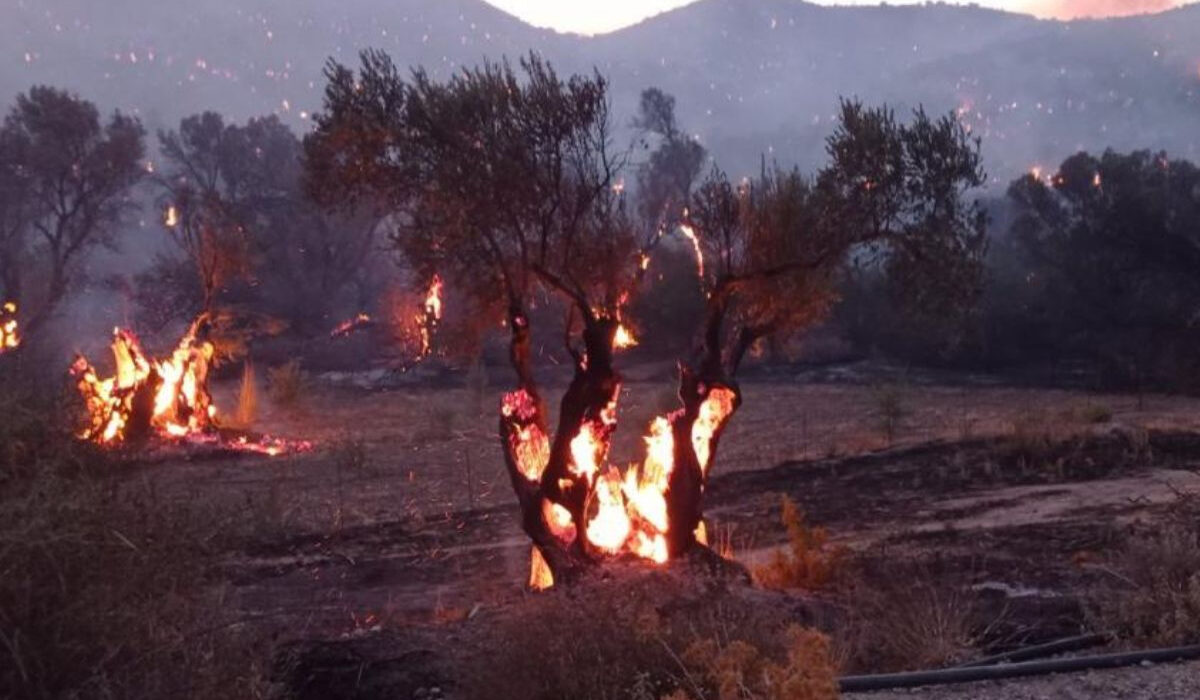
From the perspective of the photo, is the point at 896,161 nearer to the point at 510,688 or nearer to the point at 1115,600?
the point at 1115,600

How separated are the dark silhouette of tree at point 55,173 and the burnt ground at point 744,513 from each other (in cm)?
1760

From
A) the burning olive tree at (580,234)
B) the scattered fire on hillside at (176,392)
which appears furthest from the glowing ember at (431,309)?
the scattered fire on hillside at (176,392)

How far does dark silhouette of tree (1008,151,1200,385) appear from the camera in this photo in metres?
35.5

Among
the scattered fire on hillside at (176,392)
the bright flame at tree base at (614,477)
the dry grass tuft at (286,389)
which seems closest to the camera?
the bright flame at tree base at (614,477)

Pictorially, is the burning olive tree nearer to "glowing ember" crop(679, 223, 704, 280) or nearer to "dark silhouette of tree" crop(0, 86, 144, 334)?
"glowing ember" crop(679, 223, 704, 280)

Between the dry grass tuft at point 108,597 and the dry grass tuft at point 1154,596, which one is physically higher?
the dry grass tuft at point 108,597

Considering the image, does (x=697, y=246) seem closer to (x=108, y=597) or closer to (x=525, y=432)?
(x=525, y=432)

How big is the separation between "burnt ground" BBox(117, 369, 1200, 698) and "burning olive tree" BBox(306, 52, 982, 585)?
4.70 feet

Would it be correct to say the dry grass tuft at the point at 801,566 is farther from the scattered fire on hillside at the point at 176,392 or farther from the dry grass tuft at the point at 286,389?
the dry grass tuft at the point at 286,389

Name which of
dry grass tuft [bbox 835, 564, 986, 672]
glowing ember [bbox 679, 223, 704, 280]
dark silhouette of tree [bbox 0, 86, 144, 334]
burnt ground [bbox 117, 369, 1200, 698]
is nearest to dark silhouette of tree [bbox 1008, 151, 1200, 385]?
burnt ground [bbox 117, 369, 1200, 698]

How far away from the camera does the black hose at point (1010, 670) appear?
23.4 feet

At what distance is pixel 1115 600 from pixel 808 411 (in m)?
23.2

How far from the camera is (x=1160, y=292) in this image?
3600 centimetres

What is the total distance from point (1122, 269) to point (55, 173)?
37.6 meters
